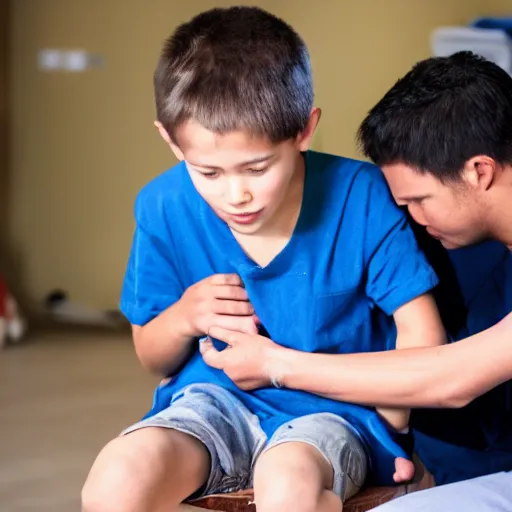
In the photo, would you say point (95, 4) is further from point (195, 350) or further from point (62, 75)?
point (195, 350)

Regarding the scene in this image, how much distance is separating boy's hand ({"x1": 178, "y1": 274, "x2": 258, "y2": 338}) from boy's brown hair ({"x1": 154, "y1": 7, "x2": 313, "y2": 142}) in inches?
7.6

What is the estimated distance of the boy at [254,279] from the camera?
1.06m

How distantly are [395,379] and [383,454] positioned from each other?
0.11m

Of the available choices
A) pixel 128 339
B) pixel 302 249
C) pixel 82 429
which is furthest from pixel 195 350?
pixel 128 339

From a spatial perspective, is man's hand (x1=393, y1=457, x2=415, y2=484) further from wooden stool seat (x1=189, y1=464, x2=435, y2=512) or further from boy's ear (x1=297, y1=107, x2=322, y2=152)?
boy's ear (x1=297, y1=107, x2=322, y2=152)

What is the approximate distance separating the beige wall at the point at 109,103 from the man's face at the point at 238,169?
209 centimetres

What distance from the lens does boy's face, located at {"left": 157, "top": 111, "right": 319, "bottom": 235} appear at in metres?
1.08

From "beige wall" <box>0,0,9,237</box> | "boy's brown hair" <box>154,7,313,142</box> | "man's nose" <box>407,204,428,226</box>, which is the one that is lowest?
"beige wall" <box>0,0,9,237</box>

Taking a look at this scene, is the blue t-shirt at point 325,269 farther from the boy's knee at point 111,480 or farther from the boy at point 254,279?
the boy's knee at point 111,480

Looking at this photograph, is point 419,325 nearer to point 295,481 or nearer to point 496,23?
point 295,481

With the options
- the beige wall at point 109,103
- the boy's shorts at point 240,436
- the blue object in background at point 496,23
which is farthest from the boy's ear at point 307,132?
the beige wall at point 109,103

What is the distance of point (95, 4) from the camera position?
3236 millimetres

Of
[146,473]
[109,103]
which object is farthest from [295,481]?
[109,103]

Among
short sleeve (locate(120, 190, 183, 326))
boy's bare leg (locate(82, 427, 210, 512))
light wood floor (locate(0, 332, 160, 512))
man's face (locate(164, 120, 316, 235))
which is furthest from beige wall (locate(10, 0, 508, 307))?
boy's bare leg (locate(82, 427, 210, 512))
